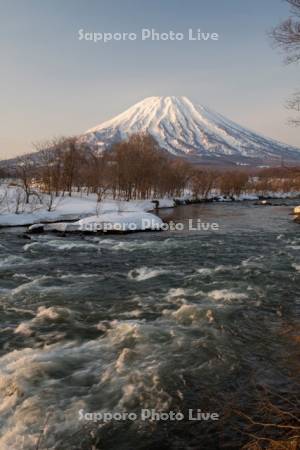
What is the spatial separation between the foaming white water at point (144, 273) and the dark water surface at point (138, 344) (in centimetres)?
4

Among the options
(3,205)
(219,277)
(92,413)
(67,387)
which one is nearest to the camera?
(92,413)

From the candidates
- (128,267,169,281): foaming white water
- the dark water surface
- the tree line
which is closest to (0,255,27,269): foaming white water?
the dark water surface

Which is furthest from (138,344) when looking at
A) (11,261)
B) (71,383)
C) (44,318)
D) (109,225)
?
(109,225)

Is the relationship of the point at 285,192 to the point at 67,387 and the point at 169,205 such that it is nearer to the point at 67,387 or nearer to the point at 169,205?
the point at 169,205

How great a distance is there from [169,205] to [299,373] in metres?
47.6

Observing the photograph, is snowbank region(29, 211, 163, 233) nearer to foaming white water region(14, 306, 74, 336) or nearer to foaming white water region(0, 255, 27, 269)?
foaming white water region(0, 255, 27, 269)

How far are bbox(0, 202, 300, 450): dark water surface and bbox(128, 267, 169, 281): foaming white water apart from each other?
4 cm

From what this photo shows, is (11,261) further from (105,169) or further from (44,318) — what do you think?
(105,169)

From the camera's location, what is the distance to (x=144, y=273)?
14.7 meters

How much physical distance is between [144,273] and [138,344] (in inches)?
254

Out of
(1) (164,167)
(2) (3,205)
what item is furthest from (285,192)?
(2) (3,205)

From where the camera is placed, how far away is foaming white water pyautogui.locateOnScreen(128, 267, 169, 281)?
14.1 meters

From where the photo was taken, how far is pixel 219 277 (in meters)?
13.9

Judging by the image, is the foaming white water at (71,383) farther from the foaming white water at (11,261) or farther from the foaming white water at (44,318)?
the foaming white water at (11,261)
